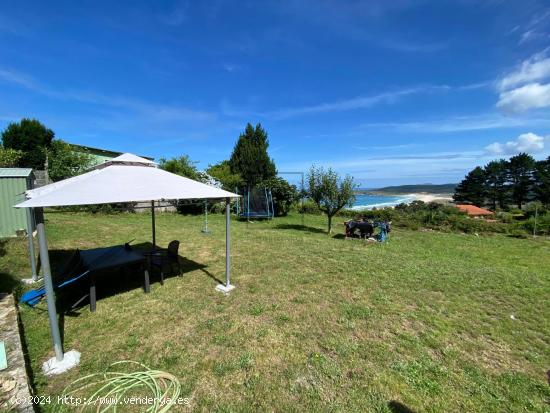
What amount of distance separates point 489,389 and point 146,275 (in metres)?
5.00

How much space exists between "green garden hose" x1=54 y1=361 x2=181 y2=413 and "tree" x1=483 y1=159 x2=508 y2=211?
55.4 metres

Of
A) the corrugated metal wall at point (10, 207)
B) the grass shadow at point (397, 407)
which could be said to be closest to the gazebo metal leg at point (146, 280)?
the grass shadow at point (397, 407)

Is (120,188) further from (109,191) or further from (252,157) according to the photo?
(252,157)

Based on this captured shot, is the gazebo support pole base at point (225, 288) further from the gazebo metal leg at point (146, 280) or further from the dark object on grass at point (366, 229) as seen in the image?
the dark object on grass at point (366, 229)

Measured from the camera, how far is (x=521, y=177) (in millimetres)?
42094

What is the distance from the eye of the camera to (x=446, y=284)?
5.50m

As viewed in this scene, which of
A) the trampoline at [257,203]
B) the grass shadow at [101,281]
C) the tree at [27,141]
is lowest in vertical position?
the grass shadow at [101,281]

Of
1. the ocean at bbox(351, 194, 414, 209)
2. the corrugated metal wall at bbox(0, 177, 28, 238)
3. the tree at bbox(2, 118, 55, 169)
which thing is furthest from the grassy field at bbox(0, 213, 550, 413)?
the tree at bbox(2, 118, 55, 169)

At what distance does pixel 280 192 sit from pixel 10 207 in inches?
501

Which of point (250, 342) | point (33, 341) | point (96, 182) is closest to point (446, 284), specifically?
point (250, 342)

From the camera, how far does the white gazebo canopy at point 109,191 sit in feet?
9.33

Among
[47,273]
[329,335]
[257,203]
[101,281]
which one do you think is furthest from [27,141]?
[329,335]

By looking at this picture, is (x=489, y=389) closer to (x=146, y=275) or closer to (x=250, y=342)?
(x=250, y=342)

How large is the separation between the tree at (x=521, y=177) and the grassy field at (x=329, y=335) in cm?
4725
